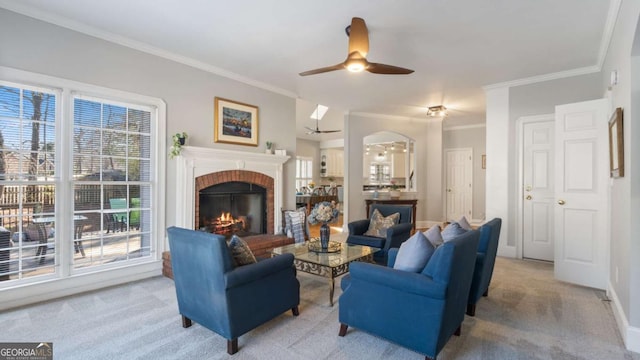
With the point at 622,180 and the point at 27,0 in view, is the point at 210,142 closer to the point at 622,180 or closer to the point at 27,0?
the point at 27,0

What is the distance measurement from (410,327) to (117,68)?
13.1 feet

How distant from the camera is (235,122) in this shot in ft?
15.8

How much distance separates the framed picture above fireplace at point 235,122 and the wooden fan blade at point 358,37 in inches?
93.4

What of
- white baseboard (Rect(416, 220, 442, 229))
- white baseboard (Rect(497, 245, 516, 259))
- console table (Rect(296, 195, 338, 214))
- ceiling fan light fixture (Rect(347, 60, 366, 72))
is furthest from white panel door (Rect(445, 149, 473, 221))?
ceiling fan light fixture (Rect(347, 60, 366, 72))

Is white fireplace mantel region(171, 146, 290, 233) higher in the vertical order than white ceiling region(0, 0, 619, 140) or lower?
lower

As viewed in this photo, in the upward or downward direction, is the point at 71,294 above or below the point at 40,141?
below

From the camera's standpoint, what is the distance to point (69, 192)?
3268 mm

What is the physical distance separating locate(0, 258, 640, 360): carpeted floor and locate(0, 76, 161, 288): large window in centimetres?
Result: 47

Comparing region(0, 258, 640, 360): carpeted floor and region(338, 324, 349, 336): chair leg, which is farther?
region(338, 324, 349, 336): chair leg

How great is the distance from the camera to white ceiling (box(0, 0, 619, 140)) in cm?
291

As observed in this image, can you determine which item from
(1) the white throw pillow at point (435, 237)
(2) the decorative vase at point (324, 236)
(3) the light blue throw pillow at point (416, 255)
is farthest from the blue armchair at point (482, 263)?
(2) the decorative vase at point (324, 236)

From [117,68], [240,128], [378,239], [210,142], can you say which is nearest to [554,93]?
[378,239]

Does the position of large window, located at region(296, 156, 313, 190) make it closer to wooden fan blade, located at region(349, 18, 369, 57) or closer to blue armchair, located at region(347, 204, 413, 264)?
blue armchair, located at region(347, 204, 413, 264)

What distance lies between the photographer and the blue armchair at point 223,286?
6.91ft
